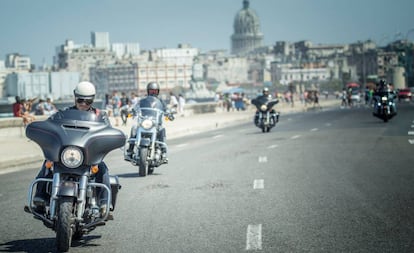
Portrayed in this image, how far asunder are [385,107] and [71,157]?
32169 mm

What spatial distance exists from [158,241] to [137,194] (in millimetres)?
4447

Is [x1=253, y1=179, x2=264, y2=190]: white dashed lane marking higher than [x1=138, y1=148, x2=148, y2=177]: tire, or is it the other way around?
[x1=138, y1=148, x2=148, y2=177]: tire

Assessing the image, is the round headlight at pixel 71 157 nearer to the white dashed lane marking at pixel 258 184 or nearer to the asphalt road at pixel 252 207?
the asphalt road at pixel 252 207

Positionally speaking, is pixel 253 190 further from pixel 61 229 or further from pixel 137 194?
pixel 61 229

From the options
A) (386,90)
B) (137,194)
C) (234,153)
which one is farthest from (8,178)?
(386,90)

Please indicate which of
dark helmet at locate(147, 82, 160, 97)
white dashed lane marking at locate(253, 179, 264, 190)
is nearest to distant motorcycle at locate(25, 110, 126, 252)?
white dashed lane marking at locate(253, 179, 264, 190)

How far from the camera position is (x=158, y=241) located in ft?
30.0

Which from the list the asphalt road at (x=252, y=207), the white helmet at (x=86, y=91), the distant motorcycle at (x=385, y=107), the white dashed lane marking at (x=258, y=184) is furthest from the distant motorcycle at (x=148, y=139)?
the distant motorcycle at (x=385, y=107)

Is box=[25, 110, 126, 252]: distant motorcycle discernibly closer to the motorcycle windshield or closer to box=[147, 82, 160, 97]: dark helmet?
the motorcycle windshield

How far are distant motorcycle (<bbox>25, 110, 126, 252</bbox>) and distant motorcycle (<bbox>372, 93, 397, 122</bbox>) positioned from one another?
31.0 meters

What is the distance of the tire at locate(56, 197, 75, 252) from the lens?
8.39m

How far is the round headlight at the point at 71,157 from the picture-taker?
8523 mm

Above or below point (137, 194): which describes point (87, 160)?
above

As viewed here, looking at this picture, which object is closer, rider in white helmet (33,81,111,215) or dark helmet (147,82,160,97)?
rider in white helmet (33,81,111,215)
